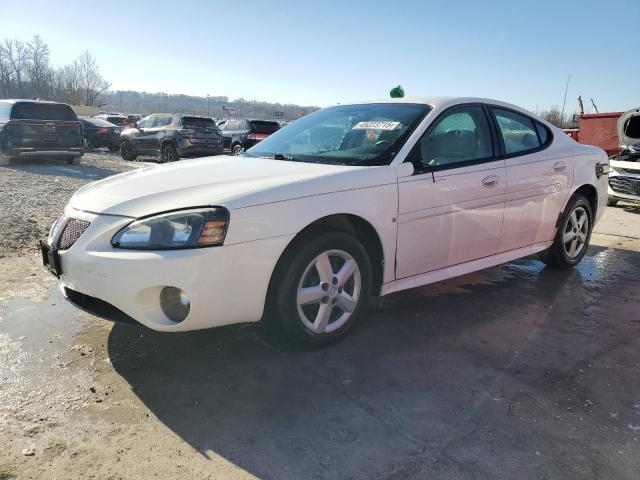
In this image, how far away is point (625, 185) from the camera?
867 centimetres

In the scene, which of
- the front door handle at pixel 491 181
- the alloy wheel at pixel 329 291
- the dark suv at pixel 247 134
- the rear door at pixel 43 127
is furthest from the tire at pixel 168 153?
the alloy wheel at pixel 329 291

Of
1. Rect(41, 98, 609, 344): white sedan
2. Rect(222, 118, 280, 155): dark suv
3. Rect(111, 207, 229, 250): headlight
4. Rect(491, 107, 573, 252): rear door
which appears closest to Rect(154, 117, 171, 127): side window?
Rect(222, 118, 280, 155): dark suv

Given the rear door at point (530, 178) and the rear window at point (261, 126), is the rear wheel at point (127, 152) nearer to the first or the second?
the rear window at point (261, 126)

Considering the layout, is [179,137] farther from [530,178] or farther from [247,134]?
[530,178]

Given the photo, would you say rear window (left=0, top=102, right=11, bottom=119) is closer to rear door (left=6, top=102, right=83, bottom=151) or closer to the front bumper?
rear door (left=6, top=102, right=83, bottom=151)

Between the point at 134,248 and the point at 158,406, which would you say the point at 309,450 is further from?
the point at 134,248

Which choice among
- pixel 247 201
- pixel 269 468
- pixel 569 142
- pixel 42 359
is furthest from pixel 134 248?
pixel 569 142

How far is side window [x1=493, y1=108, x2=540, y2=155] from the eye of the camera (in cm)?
433


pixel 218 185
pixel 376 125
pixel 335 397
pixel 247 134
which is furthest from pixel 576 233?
pixel 247 134

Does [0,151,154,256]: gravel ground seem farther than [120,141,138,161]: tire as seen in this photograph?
No

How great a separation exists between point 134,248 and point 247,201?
2.07 feet

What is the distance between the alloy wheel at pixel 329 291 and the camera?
3.16 meters

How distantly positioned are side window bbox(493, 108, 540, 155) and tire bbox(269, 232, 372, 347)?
1.82m

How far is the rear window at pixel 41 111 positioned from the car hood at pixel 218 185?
11.2 meters
